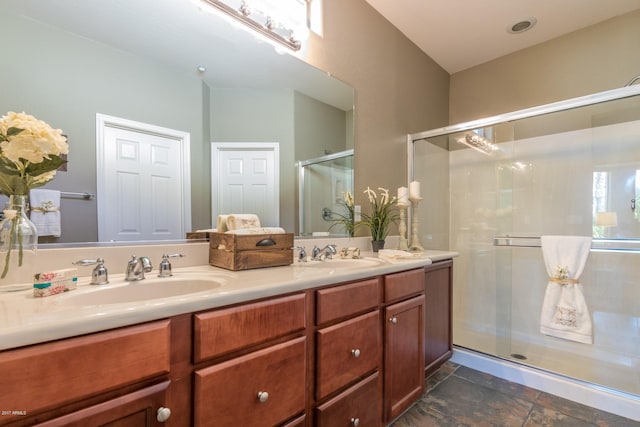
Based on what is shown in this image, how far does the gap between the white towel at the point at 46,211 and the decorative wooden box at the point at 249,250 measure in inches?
20.2

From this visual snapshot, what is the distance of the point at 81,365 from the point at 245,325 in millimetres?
367

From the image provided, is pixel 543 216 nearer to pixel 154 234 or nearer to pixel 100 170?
pixel 154 234

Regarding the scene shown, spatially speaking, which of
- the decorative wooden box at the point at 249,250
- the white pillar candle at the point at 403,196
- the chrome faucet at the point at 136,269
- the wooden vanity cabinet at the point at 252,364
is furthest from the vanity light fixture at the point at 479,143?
the chrome faucet at the point at 136,269

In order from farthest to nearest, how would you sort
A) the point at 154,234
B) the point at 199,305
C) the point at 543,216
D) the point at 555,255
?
the point at 543,216
the point at 555,255
the point at 154,234
the point at 199,305

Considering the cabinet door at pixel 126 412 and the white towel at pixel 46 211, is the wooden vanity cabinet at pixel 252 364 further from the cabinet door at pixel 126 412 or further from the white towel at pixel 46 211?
the white towel at pixel 46 211

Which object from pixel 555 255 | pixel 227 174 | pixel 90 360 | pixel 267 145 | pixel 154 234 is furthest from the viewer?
pixel 555 255

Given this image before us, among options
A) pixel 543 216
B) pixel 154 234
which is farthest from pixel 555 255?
pixel 154 234

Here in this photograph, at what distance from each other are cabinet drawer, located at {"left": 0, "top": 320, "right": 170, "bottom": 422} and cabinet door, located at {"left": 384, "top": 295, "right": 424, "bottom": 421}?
99 centimetres

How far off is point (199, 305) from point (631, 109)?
296 cm

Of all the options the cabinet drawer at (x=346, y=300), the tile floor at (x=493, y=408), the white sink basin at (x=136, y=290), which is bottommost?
the tile floor at (x=493, y=408)

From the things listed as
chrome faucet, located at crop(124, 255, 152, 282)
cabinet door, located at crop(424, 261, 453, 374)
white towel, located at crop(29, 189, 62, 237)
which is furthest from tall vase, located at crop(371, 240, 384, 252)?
white towel, located at crop(29, 189, 62, 237)

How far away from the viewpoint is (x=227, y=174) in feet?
4.60

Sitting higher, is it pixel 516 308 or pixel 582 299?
pixel 582 299

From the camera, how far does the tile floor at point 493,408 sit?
5.11 feet
